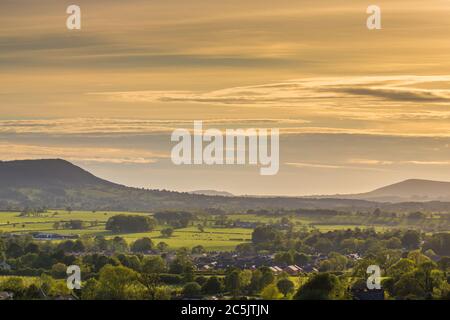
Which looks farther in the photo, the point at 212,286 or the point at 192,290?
the point at 212,286

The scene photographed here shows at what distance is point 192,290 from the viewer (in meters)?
85.8

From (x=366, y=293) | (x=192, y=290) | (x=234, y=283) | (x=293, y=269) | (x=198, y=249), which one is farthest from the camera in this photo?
(x=198, y=249)

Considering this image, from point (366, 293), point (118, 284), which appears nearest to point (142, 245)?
point (118, 284)

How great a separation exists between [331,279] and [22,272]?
51.0 metres

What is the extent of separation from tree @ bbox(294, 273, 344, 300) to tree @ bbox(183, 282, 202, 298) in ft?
48.6

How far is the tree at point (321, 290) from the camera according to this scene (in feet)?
215

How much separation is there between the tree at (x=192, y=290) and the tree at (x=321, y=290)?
584 inches

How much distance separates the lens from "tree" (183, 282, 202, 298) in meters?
83.2

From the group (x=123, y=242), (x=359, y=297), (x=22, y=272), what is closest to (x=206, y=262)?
(x=22, y=272)

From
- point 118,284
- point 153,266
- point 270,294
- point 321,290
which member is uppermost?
point 321,290

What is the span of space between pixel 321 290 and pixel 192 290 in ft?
67.6

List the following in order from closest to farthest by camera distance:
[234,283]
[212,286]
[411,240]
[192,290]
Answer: [192,290] < [234,283] < [212,286] < [411,240]

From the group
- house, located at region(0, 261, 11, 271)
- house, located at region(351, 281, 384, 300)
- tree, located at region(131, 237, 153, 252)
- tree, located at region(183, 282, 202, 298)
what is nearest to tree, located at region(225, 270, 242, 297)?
tree, located at region(183, 282, 202, 298)

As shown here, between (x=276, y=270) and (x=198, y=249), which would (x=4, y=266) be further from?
(x=198, y=249)
